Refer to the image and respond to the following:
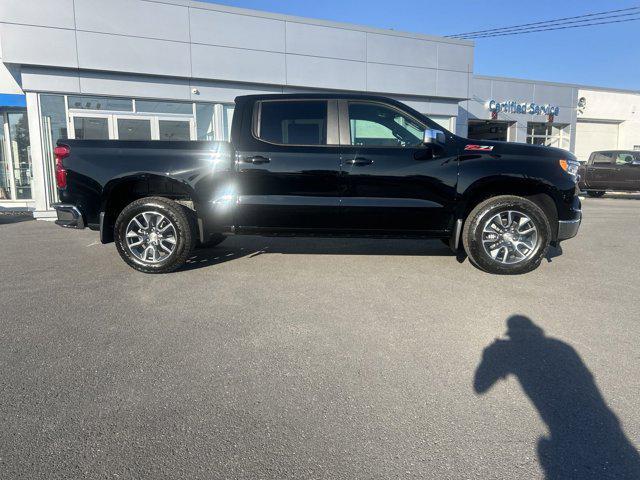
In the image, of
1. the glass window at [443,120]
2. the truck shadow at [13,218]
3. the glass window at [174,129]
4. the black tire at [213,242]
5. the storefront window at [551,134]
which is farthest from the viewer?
the storefront window at [551,134]

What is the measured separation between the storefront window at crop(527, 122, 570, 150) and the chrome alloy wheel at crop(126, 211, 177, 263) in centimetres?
2156

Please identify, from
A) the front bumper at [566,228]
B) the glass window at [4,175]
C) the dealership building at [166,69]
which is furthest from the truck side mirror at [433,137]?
the glass window at [4,175]

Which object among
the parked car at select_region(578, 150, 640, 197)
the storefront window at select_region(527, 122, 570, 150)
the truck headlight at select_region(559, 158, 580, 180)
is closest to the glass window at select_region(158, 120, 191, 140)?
the truck headlight at select_region(559, 158, 580, 180)

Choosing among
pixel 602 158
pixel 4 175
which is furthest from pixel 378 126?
pixel 602 158

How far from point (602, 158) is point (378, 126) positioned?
15.7m

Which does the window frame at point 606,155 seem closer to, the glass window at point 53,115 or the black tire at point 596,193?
the black tire at point 596,193

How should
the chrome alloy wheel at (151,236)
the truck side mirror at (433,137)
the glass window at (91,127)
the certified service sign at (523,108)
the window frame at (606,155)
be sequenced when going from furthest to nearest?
1. the certified service sign at (523,108)
2. the window frame at (606,155)
3. the glass window at (91,127)
4. the chrome alloy wheel at (151,236)
5. the truck side mirror at (433,137)

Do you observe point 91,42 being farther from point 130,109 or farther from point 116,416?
point 116,416

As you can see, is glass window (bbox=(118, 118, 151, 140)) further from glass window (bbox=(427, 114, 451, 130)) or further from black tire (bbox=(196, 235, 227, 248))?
glass window (bbox=(427, 114, 451, 130))

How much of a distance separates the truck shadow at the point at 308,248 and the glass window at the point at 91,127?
23.8 feet

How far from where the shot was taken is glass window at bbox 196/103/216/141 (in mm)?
13258

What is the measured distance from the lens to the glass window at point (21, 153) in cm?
1355

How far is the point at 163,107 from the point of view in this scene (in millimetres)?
12852

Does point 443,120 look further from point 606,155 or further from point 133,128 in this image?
point 133,128
